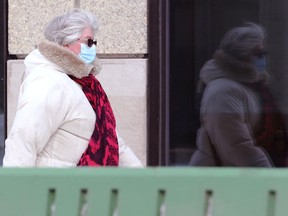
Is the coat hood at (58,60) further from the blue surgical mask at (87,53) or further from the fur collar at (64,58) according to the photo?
the blue surgical mask at (87,53)

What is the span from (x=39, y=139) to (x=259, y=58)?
247 cm

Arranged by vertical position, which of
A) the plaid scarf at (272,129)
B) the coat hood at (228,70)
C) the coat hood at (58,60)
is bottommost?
the plaid scarf at (272,129)

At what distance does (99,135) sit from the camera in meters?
4.63

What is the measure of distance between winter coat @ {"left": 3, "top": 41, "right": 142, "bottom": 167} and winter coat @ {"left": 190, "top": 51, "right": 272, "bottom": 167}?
5.10 feet

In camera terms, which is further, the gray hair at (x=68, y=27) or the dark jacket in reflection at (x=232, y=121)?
the dark jacket in reflection at (x=232, y=121)

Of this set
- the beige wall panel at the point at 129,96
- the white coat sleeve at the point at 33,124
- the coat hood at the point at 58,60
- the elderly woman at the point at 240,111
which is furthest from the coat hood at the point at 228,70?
the white coat sleeve at the point at 33,124

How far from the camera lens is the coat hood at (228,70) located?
6.36 m

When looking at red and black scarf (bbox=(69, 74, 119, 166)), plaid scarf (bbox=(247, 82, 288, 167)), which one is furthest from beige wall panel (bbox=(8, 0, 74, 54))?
red and black scarf (bbox=(69, 74, 119, 166))

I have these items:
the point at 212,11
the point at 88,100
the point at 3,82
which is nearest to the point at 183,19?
the point at 212,11

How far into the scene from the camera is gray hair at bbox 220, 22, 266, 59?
636 centimetres

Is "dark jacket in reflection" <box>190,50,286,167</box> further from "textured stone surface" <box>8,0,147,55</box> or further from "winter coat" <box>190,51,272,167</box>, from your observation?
"textured stone surface" <box>8,0,147,55</box>

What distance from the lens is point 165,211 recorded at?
3.19 meters

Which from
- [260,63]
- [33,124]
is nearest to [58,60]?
[33,124]

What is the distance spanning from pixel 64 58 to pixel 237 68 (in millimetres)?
2055
